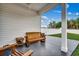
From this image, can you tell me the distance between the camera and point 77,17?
2406mm


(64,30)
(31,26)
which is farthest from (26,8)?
(64,30)

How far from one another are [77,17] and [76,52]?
604 millimetres

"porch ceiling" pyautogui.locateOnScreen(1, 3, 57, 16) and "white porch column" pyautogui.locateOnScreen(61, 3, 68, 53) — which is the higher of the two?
"porch ceiling" pyautogui.locateOnScreen(1, 3, 57, 16)

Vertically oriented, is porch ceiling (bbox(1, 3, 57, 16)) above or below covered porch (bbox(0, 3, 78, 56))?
above

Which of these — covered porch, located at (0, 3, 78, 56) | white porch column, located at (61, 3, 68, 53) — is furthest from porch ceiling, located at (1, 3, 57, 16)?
white porch column, located at (61, 3, 68, 53)

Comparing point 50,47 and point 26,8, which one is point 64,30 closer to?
point 50,47

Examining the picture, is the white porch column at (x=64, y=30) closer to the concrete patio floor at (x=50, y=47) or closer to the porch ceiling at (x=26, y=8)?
the concrete patio floor at (x=50, y=47)

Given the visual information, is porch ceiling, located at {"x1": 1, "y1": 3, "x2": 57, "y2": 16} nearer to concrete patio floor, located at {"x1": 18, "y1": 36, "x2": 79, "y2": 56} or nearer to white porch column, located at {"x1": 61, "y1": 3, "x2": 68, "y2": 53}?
white porch column, located at {"x1": 61, "y1": 3, "x2": 68, "y2": 53}

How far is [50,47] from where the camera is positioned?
249 centimetres

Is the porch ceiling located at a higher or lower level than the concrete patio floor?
higher

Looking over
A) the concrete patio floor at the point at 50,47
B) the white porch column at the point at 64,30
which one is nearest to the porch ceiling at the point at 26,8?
the white porch column at the point at 64,30

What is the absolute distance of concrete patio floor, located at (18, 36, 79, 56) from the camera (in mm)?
2432

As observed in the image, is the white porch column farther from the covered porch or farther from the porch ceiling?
the porch ceiling

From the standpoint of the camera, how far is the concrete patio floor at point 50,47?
2432 millimetres
